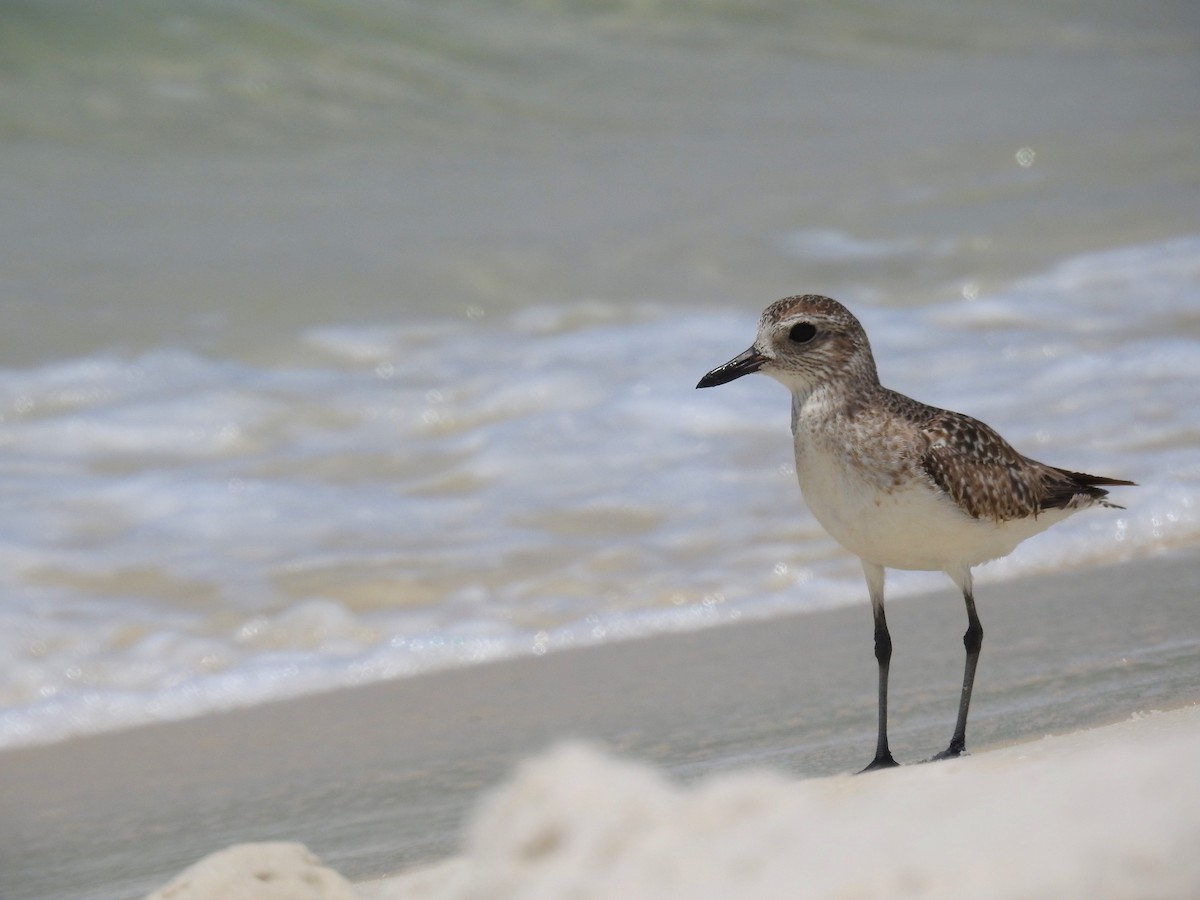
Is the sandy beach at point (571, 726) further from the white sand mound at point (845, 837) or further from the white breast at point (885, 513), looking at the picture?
the white sand mound at point (845, 837)

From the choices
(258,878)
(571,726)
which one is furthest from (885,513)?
(258,878)

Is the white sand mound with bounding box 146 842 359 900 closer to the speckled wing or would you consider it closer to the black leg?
the black leg

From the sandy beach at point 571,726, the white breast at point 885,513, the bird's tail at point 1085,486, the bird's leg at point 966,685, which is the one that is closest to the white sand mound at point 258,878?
the sandy beach at point 571,726

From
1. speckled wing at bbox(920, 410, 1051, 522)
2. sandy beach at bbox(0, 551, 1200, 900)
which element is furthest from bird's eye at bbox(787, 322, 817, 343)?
sandy beach at bbox(0, 551, 1200, 900)

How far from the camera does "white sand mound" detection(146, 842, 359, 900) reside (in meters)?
2.70

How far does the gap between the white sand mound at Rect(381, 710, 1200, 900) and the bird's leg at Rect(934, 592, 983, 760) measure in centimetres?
143

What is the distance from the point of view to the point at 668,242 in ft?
39.8

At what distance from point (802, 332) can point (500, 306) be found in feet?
22.0

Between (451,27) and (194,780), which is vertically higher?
(451,27)

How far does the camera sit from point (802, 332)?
4.34 meters

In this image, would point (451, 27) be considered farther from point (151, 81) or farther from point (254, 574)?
point (254, 574)

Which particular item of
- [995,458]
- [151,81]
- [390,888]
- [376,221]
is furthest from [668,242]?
[390,888]

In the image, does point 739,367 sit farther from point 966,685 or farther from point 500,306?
point 500,306

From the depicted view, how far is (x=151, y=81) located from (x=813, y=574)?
432 inches
